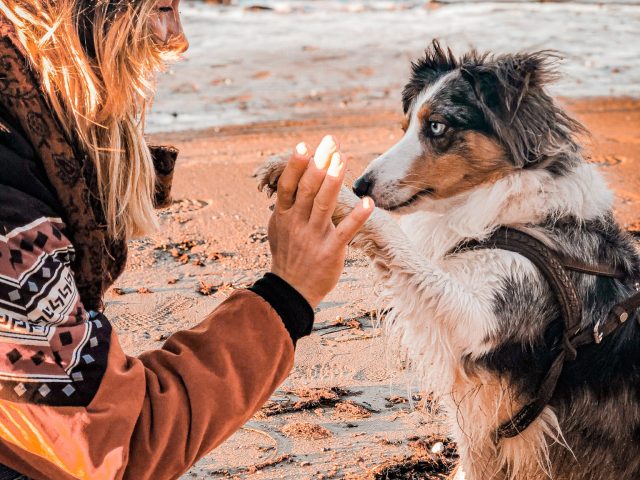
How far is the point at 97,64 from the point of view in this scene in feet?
6.38

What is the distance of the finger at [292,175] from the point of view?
192 cm

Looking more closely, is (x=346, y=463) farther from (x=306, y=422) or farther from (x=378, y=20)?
(x=378, y=20)

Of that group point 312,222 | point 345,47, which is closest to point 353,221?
point 312,222

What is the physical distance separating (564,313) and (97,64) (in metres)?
1.84

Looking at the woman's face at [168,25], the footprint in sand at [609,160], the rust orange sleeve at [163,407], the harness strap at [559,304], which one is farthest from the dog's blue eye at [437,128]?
the footprint in sand at [609,160]

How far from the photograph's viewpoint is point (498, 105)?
3211 mm

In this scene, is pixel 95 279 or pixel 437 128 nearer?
pixel 95 279

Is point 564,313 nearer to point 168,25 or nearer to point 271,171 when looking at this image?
point 271,171

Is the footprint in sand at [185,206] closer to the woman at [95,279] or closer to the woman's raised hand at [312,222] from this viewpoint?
the woman at [95,279]

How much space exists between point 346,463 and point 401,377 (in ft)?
2.48

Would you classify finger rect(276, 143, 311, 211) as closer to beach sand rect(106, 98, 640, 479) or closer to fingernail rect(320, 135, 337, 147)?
fingernail rect(320, 135, 337, 147)

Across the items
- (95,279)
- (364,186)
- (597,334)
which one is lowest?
(597,334)

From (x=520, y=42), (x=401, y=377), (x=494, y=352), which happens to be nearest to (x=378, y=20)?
(x=520, y=42)

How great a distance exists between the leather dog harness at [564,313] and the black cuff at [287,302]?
129cm
